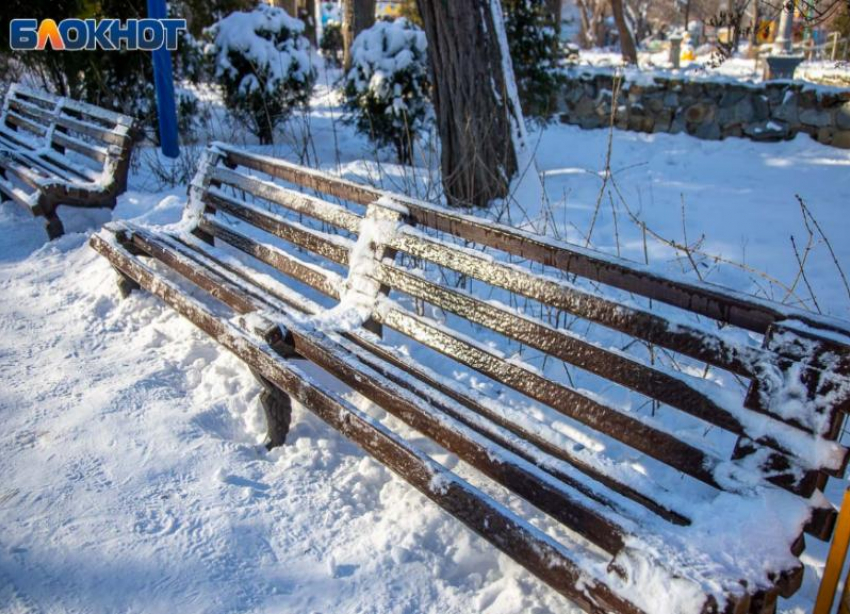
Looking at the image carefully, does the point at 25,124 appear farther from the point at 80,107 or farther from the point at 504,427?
the point at 504,427

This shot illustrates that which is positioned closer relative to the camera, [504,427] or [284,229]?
[504,427]

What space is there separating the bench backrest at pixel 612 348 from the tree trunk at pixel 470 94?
2473 millimetres

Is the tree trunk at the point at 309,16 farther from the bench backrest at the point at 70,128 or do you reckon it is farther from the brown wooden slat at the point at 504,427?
the brown wooden slat at the point at 504,427

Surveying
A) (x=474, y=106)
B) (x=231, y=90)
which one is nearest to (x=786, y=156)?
(x=474, y=106)

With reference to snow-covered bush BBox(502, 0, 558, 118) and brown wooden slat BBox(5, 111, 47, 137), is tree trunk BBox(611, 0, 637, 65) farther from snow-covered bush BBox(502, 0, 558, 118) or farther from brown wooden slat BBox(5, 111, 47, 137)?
brown wooden slat BBox(5, 111, 47, 137)

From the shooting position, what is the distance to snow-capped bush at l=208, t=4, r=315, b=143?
27.8ft

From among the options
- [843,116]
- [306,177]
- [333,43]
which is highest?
[333,43]

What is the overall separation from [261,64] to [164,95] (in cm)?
170

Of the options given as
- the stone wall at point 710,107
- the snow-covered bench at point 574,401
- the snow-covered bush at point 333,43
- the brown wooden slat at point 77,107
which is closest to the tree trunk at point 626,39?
the stone wall at point 710,107

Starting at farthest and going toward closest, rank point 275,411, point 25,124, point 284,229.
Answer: point 25,124 → point 284,229 → point 275,411

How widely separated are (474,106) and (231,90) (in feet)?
14.9

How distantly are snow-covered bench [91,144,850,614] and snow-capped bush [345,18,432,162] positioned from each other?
4.54m

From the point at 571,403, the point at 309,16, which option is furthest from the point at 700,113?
the point at 309,16

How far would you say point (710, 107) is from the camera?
29.7 ft
